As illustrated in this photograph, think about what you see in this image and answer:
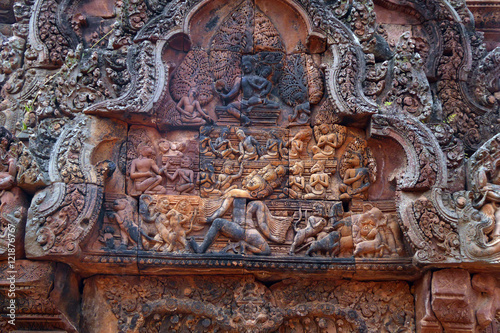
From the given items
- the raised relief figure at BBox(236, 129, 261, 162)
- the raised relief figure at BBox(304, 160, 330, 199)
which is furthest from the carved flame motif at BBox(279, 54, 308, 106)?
the raised relief figure at BBox(304, 160, 330, 199)

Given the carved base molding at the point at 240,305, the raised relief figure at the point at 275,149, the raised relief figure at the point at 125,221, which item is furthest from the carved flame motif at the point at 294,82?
the raised relief figure at the point at 125,221

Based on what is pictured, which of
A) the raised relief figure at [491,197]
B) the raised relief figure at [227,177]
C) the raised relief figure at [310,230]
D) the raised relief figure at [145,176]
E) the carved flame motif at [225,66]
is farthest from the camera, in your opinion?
the carved flame motif at [225,66]

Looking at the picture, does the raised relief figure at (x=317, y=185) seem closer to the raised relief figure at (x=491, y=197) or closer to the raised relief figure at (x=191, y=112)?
the raised relief figure at (x=191, y=112)

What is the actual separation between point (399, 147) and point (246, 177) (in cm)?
167

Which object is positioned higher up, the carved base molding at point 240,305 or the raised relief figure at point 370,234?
the raised relief figure at point 370,234

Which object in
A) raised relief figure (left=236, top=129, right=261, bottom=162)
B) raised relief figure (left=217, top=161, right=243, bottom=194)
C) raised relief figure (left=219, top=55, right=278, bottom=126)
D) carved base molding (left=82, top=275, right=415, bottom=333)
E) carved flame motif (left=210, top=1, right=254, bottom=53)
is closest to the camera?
carved base molding (left=82, top=275, right=415, bottom=333)

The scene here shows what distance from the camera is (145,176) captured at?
6.46 metres

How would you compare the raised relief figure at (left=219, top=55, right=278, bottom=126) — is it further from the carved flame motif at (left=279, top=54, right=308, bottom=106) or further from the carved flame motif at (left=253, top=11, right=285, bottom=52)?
the carved flame motif at (left=253, top=11, right=285, bottom=52)

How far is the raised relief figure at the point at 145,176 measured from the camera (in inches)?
253

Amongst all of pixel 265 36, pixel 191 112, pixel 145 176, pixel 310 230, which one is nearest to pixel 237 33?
pixel 265 36

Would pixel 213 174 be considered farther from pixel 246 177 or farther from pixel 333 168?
pixel 333 168

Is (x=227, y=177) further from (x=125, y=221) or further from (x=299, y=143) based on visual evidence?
(x=125, y=221)

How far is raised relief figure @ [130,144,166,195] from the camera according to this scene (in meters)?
6.44

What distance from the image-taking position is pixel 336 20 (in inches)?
267
